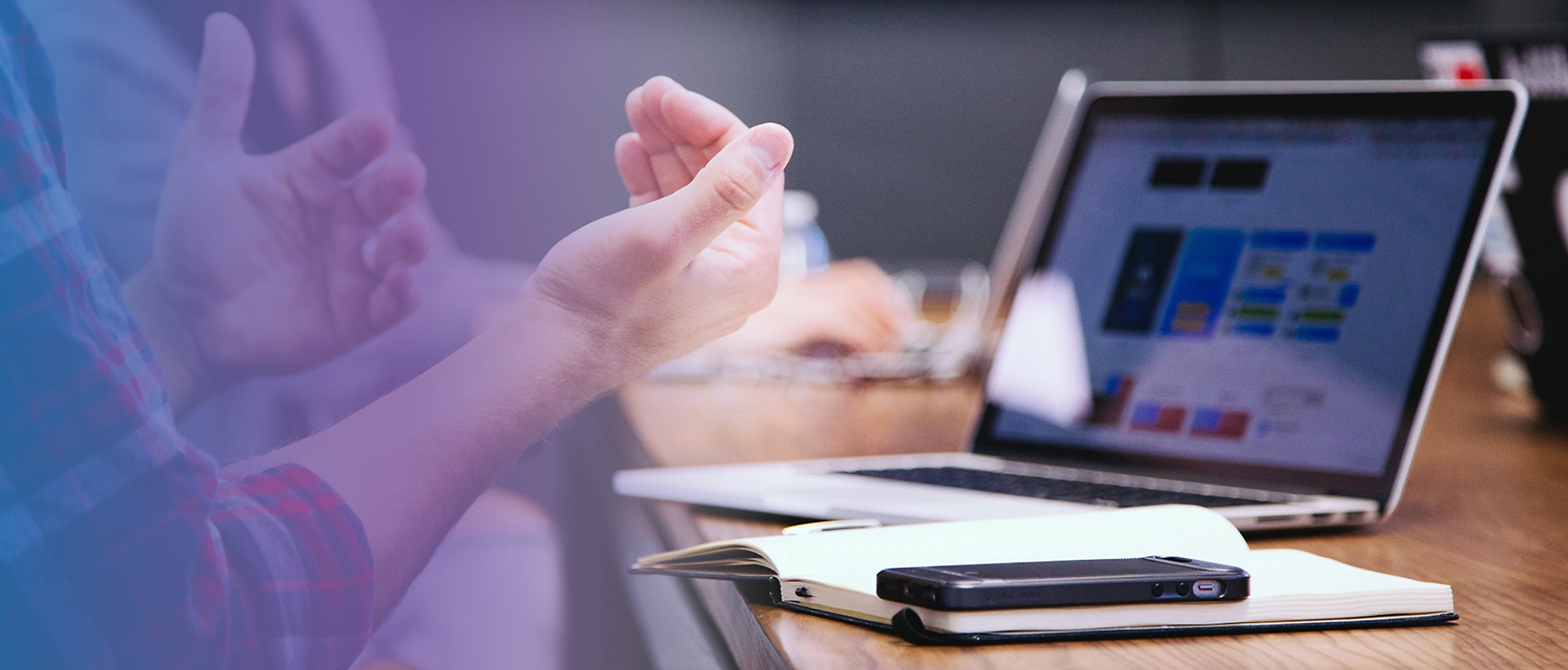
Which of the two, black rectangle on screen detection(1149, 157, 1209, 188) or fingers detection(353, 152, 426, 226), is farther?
black rectangle on screen detection(1149, 157, 1209, 188)

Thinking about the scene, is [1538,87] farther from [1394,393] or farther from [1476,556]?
[1476,556]

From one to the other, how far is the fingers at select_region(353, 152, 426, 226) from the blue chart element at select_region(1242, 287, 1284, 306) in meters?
0.47

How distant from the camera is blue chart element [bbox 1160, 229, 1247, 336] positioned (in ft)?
2.47

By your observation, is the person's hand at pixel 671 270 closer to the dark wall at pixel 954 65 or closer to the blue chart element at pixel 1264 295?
the blue chart element at pixel 1264 295

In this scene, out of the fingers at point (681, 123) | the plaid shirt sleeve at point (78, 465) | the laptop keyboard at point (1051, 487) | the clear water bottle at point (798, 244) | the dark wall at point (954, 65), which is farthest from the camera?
the dark wall at point (954, 65)

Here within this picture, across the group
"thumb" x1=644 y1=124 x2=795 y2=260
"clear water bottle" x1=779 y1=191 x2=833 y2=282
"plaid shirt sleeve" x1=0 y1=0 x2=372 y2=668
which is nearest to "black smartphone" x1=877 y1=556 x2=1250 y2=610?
"thumb" x1=644 y1=124 x2=795 y2=260

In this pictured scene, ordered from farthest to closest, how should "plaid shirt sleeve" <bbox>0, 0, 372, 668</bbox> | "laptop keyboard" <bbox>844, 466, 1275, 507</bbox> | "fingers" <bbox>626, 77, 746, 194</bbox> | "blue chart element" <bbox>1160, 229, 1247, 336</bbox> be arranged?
"blue chart element" <bbox>1160, 229, 1247, 336</bbox> < "laptop keyboard" <bbox>844, 466, 1275, 507</bbox> < "fingers" <bbox>626, 77, 746, 194</bbox> < "plaid shirt sleeve" <bbox>0, 0, 372, 668</bbox>

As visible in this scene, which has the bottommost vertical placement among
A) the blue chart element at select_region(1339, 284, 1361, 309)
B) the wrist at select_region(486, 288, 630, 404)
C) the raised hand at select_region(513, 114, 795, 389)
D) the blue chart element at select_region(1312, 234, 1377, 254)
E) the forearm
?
the forearm

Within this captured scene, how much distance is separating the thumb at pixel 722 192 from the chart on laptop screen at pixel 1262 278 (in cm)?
38

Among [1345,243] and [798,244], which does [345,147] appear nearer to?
[1345,243]

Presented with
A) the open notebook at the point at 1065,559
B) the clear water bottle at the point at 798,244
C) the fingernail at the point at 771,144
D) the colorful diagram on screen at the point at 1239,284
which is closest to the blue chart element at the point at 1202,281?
the colorful diagram on screen at the point at 1239,284

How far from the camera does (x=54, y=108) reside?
429mm

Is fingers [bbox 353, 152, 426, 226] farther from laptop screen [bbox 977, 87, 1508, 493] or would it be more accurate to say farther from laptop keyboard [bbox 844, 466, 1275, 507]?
laptop screen [bbox 977, 87, 1508, 493]

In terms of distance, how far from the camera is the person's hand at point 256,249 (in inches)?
24.5
